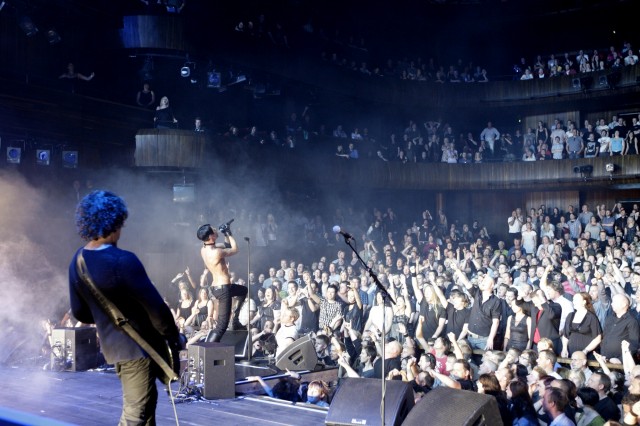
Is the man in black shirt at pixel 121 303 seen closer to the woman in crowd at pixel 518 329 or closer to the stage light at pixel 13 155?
the woman in crowd at pixel 518 329

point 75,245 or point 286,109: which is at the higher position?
point 286,109

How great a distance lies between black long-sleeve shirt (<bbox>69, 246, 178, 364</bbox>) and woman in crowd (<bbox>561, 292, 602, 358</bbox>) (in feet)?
17.0

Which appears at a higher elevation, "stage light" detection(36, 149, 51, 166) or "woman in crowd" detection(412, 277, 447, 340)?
"stage light" detection(36, 149, 51, 166)

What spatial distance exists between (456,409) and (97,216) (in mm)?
2233

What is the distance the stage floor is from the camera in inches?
194

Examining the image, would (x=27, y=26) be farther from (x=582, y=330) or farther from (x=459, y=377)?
(x=582, y=330)

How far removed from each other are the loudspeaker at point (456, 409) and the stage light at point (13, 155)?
9.37 meters

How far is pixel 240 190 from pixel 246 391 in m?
8.75

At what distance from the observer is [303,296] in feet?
33.3

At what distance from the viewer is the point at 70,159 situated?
39.5 feet

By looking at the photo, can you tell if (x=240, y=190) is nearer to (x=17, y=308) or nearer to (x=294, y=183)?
(x=294, y=183)

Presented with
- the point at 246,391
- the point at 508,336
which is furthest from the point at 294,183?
the point at 246,391

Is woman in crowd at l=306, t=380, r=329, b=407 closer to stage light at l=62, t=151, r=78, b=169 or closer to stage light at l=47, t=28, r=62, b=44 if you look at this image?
stage light at l=62, t=151, r=78, b=169

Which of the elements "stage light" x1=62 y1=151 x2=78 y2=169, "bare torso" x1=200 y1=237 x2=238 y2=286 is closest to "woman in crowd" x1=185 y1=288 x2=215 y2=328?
"bare torso" x1=200 y1=237 x2=238 y2=286
